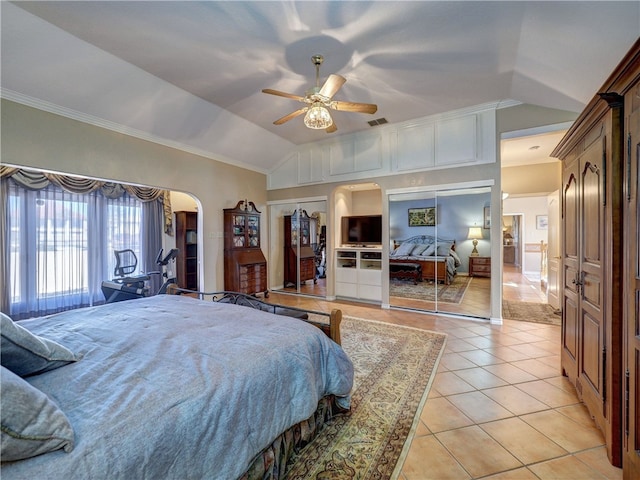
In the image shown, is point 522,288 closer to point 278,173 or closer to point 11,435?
point 278,173

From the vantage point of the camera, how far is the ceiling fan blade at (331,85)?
2.55m

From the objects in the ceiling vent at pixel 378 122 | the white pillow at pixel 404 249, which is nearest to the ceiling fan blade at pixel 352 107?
the ceiling vent at pixel 378 122

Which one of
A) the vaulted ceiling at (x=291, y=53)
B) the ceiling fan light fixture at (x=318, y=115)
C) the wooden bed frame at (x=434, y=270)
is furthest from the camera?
the wooden bed frame at (x=434, y=270)

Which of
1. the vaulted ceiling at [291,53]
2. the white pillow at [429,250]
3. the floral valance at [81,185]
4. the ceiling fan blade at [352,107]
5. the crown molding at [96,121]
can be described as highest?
the vaulted ceiling at [291,53]

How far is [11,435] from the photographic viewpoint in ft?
2.39

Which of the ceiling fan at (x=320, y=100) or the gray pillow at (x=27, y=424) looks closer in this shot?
the gray pillow at (x=27, y=424)

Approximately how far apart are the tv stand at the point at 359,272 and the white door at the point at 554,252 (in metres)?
2.91

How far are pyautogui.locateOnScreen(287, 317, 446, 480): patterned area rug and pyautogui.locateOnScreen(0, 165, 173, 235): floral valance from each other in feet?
15.0

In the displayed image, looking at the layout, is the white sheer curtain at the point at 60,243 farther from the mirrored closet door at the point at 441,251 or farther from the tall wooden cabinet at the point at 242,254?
the mirrored closet door at the point at 441,251

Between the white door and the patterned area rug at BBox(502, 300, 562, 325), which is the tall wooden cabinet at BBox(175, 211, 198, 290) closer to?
the patterned area rug at BBox(502, 300, 562, 325)

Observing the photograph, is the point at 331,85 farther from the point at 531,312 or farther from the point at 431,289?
the point at 531,312

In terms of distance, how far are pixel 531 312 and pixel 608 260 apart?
3.77 meters

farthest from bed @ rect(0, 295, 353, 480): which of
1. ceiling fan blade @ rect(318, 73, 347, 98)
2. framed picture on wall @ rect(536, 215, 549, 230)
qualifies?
framed picture on wall @ rect(536, 215, 549, 230)

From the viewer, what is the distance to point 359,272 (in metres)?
5.57
